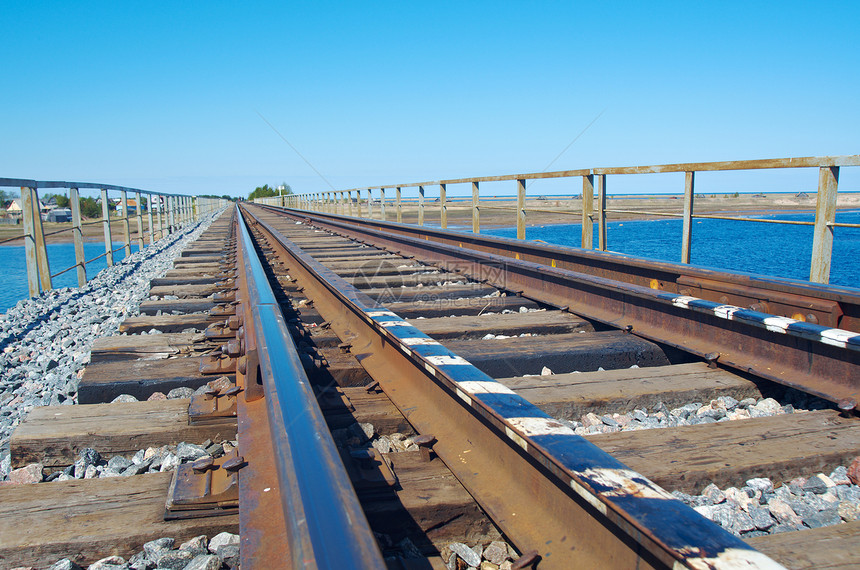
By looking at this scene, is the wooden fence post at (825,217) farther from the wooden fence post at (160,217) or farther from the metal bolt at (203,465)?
the wooden fence post at (160,217)

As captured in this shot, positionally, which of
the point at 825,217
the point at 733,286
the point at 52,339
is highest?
the point at 825,217

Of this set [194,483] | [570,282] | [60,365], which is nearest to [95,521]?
[194,483]

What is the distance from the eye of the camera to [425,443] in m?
1.95

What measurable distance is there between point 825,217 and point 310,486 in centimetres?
427

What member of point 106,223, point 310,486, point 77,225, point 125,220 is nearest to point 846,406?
point 310,486

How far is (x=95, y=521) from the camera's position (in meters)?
1.67

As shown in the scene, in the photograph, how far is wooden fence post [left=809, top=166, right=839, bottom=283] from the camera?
13.6 feet

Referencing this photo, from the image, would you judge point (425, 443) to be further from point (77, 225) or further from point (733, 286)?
point (77, 225)

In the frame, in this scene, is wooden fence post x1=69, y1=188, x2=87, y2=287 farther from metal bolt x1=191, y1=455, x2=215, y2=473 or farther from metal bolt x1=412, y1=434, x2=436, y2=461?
metal bolt x1=412, y1=434, x2=436, y2=461

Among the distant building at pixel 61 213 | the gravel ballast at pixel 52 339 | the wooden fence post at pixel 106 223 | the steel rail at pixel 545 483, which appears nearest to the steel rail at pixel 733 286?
the steel rail at pixel 545 483

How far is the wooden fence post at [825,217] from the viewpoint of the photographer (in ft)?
13.6

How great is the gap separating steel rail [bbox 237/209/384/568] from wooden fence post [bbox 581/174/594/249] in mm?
5806

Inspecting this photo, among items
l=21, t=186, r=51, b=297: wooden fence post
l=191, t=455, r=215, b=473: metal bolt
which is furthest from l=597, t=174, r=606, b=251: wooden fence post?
l=21, t=186, r=51, b=297: wooden fence post

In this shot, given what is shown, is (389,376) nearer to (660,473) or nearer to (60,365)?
(660,473)
